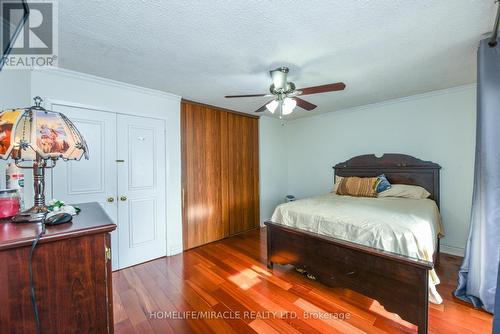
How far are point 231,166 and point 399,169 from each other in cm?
272

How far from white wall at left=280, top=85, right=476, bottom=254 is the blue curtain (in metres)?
1.37

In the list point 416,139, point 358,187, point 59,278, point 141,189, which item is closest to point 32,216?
point 59,278

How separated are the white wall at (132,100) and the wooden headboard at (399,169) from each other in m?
2.93

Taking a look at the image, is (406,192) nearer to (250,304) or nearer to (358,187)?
(358,187)

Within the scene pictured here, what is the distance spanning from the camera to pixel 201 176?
3449mm

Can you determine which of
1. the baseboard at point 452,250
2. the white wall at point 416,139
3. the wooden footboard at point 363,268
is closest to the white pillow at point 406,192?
the white wall at point 416,139

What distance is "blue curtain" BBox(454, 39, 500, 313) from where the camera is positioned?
171cm

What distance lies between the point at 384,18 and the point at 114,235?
3343mm

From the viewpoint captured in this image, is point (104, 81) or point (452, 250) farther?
point (452, 250)

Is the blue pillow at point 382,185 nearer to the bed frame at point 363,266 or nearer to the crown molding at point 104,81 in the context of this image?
the bed frame at point 363,266

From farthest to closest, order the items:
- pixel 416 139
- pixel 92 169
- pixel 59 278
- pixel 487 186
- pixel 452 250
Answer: pixel 416 139, pixel 452 250, pixel 92 169, pixel 487 186, pixel 59 278

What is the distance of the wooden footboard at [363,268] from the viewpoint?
1.57 m

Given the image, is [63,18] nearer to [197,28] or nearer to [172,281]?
[197,28]

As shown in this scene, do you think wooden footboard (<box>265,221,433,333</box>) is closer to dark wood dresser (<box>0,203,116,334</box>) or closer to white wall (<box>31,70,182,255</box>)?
white wall (<box>31,70,182,255</box>)
